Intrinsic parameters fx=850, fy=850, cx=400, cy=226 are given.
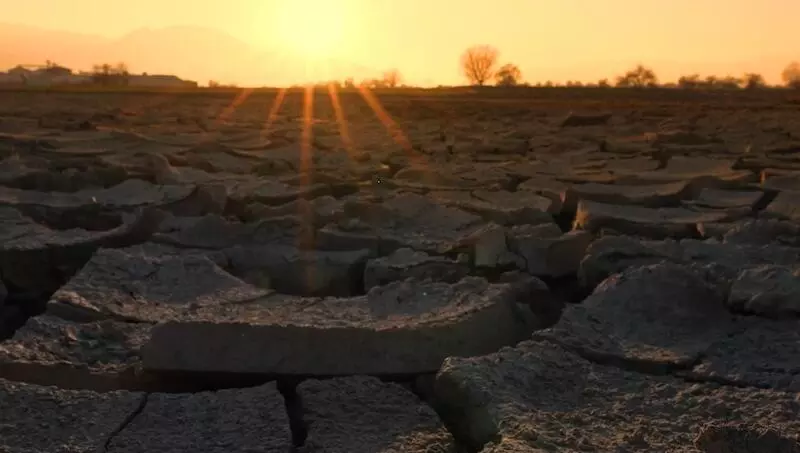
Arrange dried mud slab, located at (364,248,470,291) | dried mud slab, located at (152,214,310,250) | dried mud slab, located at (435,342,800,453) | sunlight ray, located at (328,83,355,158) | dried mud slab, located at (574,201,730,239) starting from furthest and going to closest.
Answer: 1. sunlight ray, located at (328,83,355,158)
2. dried mud slab, located at (574,201,730,239)
3. dried mud slab, located at (152,214,310,250)
4. dried mud slab, located at (364,248,470,291)
5. dried mud slab, located at (435,342,800,453)

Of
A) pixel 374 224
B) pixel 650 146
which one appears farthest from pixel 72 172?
pixel 650 146

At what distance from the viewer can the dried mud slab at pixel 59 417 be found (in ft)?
3.74

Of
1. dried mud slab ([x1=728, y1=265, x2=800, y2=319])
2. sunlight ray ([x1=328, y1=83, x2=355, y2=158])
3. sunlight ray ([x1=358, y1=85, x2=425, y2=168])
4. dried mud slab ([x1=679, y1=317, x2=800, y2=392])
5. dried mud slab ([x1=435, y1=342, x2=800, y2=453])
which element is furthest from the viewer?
sunlight ray ([x1=328, y1=83, x2=355, y2=158])

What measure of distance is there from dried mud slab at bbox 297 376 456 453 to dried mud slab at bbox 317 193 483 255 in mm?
962

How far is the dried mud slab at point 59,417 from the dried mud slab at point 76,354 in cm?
7

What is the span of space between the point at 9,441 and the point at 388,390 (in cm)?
54

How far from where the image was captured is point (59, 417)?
121 cm

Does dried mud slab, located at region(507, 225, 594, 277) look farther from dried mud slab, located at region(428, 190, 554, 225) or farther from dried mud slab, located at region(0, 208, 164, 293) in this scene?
dried mud slab, located at region(0, 208, 164, 293)

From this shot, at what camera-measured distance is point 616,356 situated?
142cm

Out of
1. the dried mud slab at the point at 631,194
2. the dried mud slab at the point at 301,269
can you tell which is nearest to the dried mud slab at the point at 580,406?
the dried mud slab at the point at 301,269

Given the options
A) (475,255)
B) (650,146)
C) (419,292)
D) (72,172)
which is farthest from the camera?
(650,146)

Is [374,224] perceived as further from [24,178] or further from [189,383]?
[24,178]

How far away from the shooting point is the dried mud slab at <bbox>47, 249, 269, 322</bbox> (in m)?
1.68

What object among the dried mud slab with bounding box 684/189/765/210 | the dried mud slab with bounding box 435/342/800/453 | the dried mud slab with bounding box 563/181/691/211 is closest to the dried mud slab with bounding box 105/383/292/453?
the dried mud slab with bounding box 435/342/800/453
